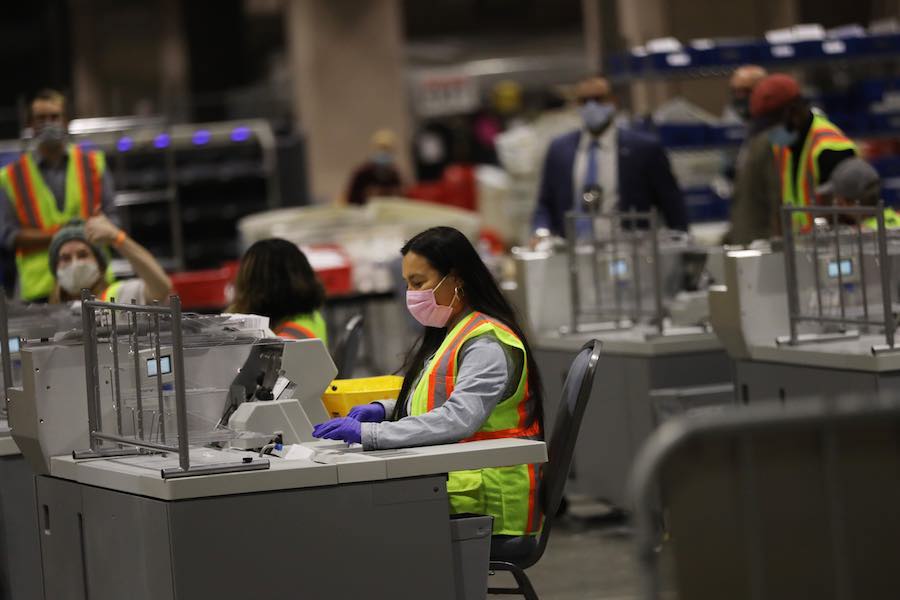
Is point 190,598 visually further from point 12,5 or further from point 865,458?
point 12,5

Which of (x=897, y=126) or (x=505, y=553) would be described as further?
(x=897, y=126)

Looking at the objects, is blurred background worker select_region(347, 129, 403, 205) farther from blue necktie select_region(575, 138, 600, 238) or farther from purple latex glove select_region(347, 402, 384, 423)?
purple latex glove select_region(347, 402, 384, 423)

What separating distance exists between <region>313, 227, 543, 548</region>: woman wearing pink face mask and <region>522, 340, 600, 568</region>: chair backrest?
37mm

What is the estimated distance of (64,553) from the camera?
14.2 feet

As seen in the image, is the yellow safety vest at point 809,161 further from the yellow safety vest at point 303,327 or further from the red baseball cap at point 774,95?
the yellow safety vest at point 303,327

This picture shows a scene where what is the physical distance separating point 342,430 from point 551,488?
594 millimetres

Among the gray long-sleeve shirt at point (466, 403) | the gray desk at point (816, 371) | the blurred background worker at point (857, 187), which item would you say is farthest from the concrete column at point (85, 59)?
the gray long-sleeve shirt at point (466, 403)

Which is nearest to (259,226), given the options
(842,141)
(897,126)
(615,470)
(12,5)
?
(897,126)

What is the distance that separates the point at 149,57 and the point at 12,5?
24.5ft

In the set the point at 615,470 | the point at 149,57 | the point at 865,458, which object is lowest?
the point at 615,470

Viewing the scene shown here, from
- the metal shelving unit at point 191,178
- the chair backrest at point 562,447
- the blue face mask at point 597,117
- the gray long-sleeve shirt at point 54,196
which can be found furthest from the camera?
the metal shelving unit at point 191,178

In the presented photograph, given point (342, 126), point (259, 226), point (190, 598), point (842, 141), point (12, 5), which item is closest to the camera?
point (190, 598)

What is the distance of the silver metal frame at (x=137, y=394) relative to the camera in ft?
12.2

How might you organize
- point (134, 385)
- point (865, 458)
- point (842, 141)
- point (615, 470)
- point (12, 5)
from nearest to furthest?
point (865, 458) < point (134, 385) < point (842, 141) < point (615, 470) < point (12, 5)
